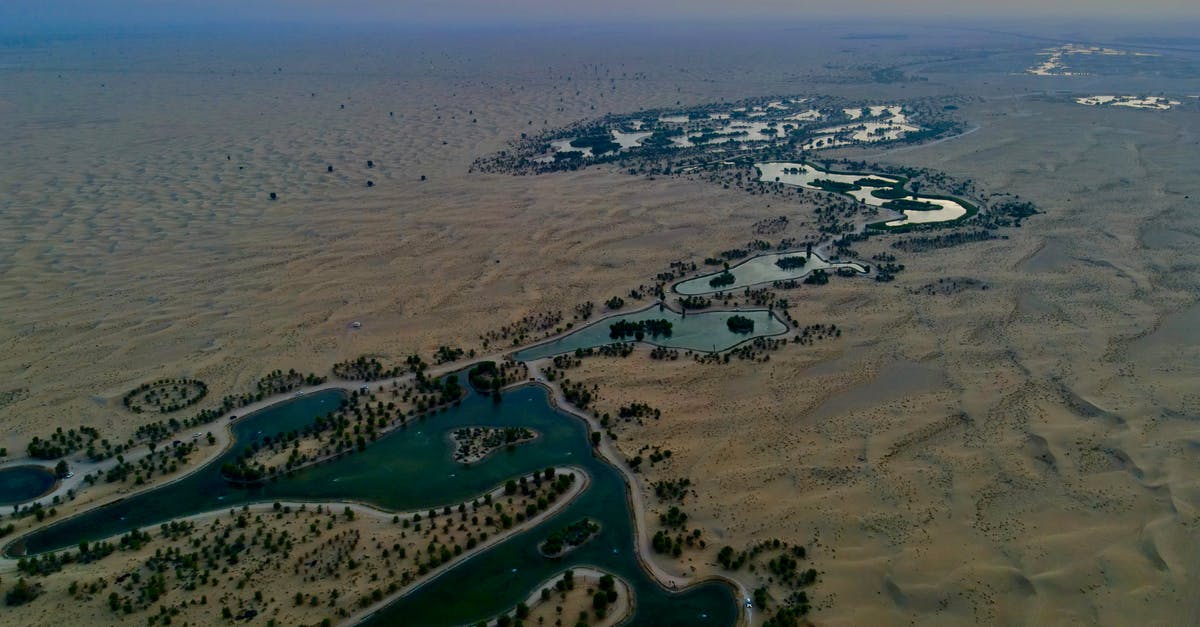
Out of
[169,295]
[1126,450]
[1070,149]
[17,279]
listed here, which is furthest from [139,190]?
[1070,149]

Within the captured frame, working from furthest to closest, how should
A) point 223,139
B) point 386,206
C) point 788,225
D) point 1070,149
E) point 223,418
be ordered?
point 223,139, point 1070,149, point 386,206, point 788,225, point 223,418

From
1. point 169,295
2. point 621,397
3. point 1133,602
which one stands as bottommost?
point 1133,602

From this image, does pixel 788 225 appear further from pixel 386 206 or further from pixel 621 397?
pixel 386 206

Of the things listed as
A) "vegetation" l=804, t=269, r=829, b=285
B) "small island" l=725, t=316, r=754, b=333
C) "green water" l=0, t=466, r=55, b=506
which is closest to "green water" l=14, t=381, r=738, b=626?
"green water" l=0, t=466, r=55, b=506

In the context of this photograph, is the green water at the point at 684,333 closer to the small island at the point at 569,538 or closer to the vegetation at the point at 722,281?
the vegetation at the point at 722,281

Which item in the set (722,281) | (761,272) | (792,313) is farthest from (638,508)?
(761,272)

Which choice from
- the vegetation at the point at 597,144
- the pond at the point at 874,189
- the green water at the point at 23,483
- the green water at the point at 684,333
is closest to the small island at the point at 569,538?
the green water at the point at 684,333

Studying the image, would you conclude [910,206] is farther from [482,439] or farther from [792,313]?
[482,439]
